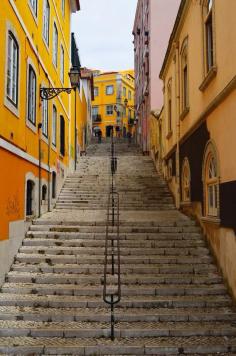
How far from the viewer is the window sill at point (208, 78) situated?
8.34 meters

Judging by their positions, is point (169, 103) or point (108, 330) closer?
point (108, 330)

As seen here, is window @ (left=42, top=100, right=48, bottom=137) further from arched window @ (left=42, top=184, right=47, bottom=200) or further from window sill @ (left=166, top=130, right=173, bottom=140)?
window sill @ (left=166, top=130, right=173, bottom=140)

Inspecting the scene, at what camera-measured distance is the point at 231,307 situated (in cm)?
728

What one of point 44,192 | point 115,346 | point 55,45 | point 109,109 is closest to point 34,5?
point 55,45

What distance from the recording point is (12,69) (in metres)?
8.74

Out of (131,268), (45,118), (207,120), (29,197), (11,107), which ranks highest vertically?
(45,118)

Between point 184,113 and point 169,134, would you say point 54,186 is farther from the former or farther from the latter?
point 184,113

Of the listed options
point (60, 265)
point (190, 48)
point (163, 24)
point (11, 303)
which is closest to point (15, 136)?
point (60, 265)

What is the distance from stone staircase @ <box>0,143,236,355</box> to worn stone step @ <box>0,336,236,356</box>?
0.01 metres

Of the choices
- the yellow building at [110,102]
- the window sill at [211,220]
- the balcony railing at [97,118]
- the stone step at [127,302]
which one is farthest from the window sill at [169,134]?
the balcony railing at [97,118]

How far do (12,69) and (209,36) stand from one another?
4491 mm

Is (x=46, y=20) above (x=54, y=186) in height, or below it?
above

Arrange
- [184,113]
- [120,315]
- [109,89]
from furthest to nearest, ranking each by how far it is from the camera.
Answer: [109,89], [184,113], [120,315]

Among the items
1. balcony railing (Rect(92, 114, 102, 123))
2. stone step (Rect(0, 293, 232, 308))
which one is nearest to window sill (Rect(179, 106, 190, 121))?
stone step (Rect(0, 293, 232, 308))
